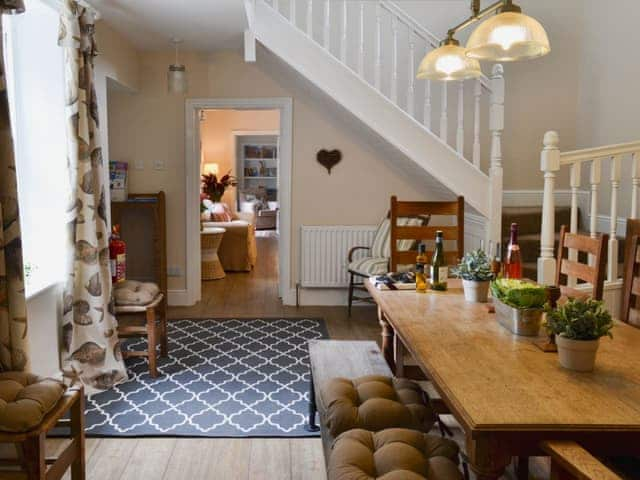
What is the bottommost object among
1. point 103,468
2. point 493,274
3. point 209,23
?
point 103,468

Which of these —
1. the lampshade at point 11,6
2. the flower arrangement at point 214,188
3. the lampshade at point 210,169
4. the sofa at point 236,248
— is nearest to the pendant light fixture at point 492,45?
the lampshade at point 11,6

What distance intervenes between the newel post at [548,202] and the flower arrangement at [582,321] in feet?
6.54

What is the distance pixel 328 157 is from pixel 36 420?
413cm

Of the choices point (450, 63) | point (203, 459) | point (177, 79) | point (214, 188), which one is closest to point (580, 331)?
point (450, 63)

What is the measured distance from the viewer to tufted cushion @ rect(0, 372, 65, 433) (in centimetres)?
Result: 206

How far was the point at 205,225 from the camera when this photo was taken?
8156 mm

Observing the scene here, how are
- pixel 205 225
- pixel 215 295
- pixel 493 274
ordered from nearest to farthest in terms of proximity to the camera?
pixel 493 274 < pixel 215 295 < pixel 205 225

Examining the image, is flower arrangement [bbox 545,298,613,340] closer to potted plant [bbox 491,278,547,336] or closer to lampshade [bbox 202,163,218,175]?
potted plant [bbox 491,278,547,336]

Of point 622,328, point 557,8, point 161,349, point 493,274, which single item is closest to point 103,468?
point 161,349

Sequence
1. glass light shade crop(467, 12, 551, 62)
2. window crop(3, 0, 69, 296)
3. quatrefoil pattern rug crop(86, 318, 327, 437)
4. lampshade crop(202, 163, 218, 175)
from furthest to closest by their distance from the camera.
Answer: lampshade crop(202, 163, 218, 175) < window crop(3, 0, 69, 296) < quatrefoil pattern rug crop(86, 318, 327, 437) < glass light shade crop(467, 12, 551, 62)

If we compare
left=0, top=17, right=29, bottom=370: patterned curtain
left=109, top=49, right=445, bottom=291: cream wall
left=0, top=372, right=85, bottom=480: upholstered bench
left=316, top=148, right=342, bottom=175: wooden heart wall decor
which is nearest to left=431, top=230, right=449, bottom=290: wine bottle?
left=0, top=372, right=85, bottom=480: upholstered bench

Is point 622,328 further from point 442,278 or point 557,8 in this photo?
point 557,8

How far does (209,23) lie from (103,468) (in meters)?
3.29

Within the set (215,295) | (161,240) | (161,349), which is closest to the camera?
(161,349)
